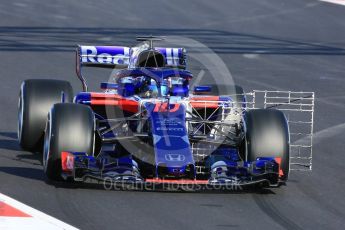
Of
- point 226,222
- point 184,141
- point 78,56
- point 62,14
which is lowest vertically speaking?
point 226,222

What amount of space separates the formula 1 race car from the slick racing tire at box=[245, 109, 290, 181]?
0.01m

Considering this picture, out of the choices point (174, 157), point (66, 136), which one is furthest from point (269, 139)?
point (66, 136)

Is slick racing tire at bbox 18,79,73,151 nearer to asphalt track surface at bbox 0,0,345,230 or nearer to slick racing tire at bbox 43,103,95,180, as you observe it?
asphalt track surface at bbox 0,0,345,230

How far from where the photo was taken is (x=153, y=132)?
12.3 meters

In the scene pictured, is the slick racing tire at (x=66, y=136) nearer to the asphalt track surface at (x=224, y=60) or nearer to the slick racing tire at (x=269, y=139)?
the asphalt track surface at (x=224, y=60)

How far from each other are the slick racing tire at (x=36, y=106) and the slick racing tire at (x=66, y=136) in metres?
1.46

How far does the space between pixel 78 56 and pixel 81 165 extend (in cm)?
421

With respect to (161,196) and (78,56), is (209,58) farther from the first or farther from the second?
(161,196)

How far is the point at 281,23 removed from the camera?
30.1 m

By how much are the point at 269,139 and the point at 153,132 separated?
1330mm

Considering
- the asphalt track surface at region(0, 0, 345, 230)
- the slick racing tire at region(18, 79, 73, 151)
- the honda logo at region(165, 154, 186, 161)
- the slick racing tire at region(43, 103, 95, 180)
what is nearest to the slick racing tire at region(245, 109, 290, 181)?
the asphalt track surface at region(0, 0, 345, 230)

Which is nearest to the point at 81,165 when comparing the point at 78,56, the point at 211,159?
the point at 211,159

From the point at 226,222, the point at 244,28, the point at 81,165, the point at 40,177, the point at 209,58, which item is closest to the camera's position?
the point at 226,222

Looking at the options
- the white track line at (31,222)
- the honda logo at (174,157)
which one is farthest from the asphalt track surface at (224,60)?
the honda logo at (174,157)
